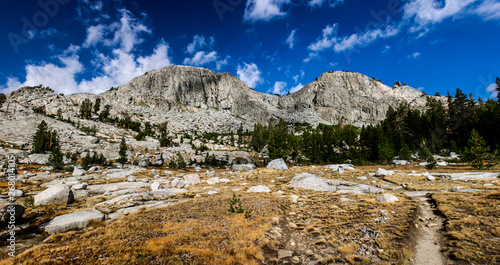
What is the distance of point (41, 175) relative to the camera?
35156 millimetres

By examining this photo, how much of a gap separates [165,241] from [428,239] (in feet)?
42.7

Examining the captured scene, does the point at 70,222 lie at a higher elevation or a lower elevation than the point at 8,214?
lower

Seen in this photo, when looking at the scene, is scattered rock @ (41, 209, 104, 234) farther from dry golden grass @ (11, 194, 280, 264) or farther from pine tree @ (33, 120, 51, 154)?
pine tree @ (33, 120, 51, 154)

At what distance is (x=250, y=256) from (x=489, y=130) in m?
91.0

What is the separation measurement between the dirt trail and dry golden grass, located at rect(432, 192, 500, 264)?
1.43ft

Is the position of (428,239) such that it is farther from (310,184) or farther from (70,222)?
(70,222)

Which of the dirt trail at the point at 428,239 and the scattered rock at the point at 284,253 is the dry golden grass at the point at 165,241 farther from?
the dirt trail at the point at 428,239

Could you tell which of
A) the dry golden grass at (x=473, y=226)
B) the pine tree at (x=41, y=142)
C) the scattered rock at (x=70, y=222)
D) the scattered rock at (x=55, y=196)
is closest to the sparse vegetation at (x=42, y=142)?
the pine tree at (x=41, y=142)

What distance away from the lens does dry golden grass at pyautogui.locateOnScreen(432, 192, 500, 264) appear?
758 cm

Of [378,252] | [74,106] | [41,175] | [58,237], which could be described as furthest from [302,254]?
[74,106]

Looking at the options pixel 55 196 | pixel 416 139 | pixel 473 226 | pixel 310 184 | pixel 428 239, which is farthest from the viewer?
pixel 416 139

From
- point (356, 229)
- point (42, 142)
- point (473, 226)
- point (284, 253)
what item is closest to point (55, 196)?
point (284, 253)

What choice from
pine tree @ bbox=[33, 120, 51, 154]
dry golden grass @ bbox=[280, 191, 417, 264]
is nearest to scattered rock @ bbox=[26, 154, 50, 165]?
pine tree @ bbox=[33, 120, 51, 154]

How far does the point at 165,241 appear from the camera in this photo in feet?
30.9
